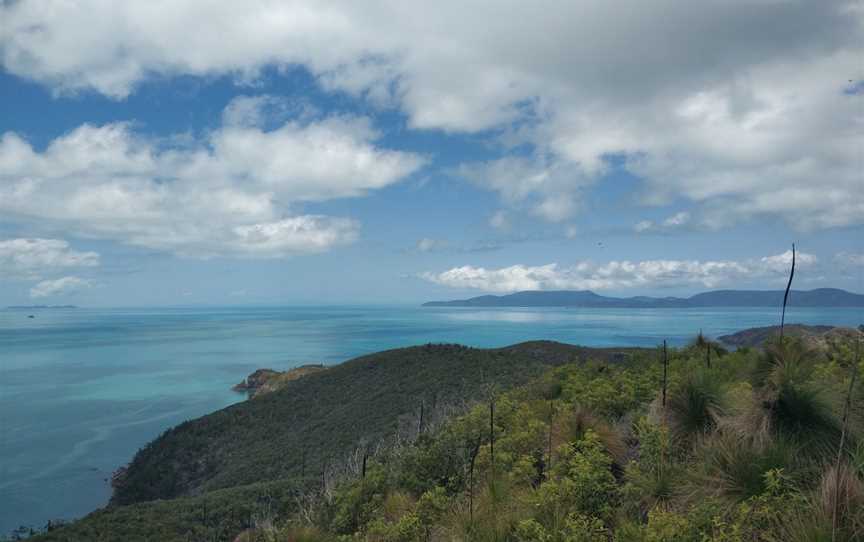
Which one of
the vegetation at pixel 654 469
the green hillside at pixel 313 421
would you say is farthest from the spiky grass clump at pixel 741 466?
the green hillside at pixel 313 421

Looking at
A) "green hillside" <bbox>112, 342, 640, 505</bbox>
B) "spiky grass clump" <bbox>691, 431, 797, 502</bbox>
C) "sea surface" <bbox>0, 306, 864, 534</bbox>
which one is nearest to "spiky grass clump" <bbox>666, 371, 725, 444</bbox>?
"spiky grass clump" <bbox>691, 431, 797, 502</bbox>

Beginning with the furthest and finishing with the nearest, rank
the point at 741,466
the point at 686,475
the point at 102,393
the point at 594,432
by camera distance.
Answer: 1. the point at 102,393
2. the point at 594,432
3. the point at 686,475
4. the point at 741,466

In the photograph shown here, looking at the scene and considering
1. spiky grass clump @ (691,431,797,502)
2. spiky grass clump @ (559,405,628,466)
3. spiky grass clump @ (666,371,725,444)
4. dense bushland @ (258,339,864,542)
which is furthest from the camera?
spiky grass clump @ (559,405,628,466)

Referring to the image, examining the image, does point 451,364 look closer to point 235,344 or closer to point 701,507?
point 701,507

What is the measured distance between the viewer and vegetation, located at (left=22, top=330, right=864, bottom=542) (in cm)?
446

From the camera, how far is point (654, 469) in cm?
608

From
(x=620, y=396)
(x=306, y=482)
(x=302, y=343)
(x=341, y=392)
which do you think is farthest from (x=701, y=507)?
(x=302, y=343)

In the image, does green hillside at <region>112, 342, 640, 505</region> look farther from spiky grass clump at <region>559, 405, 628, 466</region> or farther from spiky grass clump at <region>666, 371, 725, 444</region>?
spiky grass clump at <region>666, 371, 725, 444</region>

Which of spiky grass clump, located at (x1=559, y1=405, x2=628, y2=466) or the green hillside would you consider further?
the green hillside

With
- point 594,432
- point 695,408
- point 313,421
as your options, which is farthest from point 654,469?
point 313,421

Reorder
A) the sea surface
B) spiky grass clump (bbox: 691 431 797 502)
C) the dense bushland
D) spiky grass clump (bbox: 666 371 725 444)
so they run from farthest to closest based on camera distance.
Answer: the sea surface → spiky grass clump (bbox: 666 371 725 444) → spiky grass clump (bbox: 691 431 797 502) → the dense bushland

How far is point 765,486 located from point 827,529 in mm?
1023

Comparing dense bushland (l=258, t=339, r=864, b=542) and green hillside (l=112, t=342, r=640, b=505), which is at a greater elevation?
dense bushland (l=258, t=339, r=864, b=542)

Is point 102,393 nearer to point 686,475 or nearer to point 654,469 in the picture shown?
point 654,469
